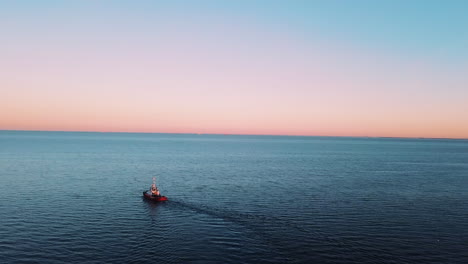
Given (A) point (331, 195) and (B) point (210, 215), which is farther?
(A) point (331, 195)

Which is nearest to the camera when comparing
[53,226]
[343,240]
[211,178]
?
[343,240]

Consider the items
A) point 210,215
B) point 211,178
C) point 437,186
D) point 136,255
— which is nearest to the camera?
point 136,255

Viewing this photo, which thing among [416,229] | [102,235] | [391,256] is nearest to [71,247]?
[102,235]

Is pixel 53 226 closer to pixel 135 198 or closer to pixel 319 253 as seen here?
pixel 135 198

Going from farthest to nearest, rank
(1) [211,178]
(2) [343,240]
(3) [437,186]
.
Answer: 1. (1) [211,178]
2. (3) [437,186]
3. (2) [343,240]

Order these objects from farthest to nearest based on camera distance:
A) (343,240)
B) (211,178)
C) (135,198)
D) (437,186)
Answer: (211,178)
(437,186)
(135,198)
(343,240)

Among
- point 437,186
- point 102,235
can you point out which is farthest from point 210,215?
point 437,186

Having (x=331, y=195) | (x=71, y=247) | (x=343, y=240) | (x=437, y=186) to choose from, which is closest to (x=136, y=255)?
(x=71, y=247)

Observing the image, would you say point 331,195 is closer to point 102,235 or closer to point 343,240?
point 343,240

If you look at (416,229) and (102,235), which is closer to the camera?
(102,235)
